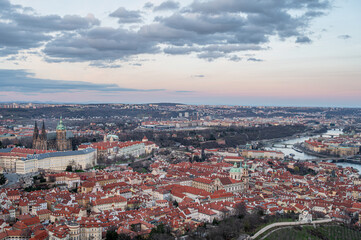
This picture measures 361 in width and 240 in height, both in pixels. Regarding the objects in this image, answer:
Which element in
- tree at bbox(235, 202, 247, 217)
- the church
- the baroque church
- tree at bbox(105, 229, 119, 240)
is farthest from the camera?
the baroque church

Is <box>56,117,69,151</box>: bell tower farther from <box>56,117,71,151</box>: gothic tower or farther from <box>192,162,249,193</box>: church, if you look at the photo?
Answer: <box>192,162,249,193</box>: church

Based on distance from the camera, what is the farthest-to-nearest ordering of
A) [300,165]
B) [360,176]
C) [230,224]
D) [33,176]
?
[300,165] → [360,176] → [33,176] → [230,224]

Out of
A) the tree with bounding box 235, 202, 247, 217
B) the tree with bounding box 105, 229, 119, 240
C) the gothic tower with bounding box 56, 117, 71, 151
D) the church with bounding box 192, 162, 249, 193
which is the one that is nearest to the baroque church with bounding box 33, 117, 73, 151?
the gothic tower with bounding box 56, 117, 71, 151

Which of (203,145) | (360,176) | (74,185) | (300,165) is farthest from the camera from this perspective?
(203,145)

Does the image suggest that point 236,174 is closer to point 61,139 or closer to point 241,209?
point 241,209

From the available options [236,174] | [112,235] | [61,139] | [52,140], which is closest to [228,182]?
[236,174]

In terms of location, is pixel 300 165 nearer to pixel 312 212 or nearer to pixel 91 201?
pixel 312 212

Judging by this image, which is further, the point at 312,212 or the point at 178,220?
the point at 312,212

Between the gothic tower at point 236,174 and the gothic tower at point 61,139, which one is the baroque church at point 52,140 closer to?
the gothic tower at point 61,139

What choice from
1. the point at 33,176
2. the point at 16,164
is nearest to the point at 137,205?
the point at 33,176
